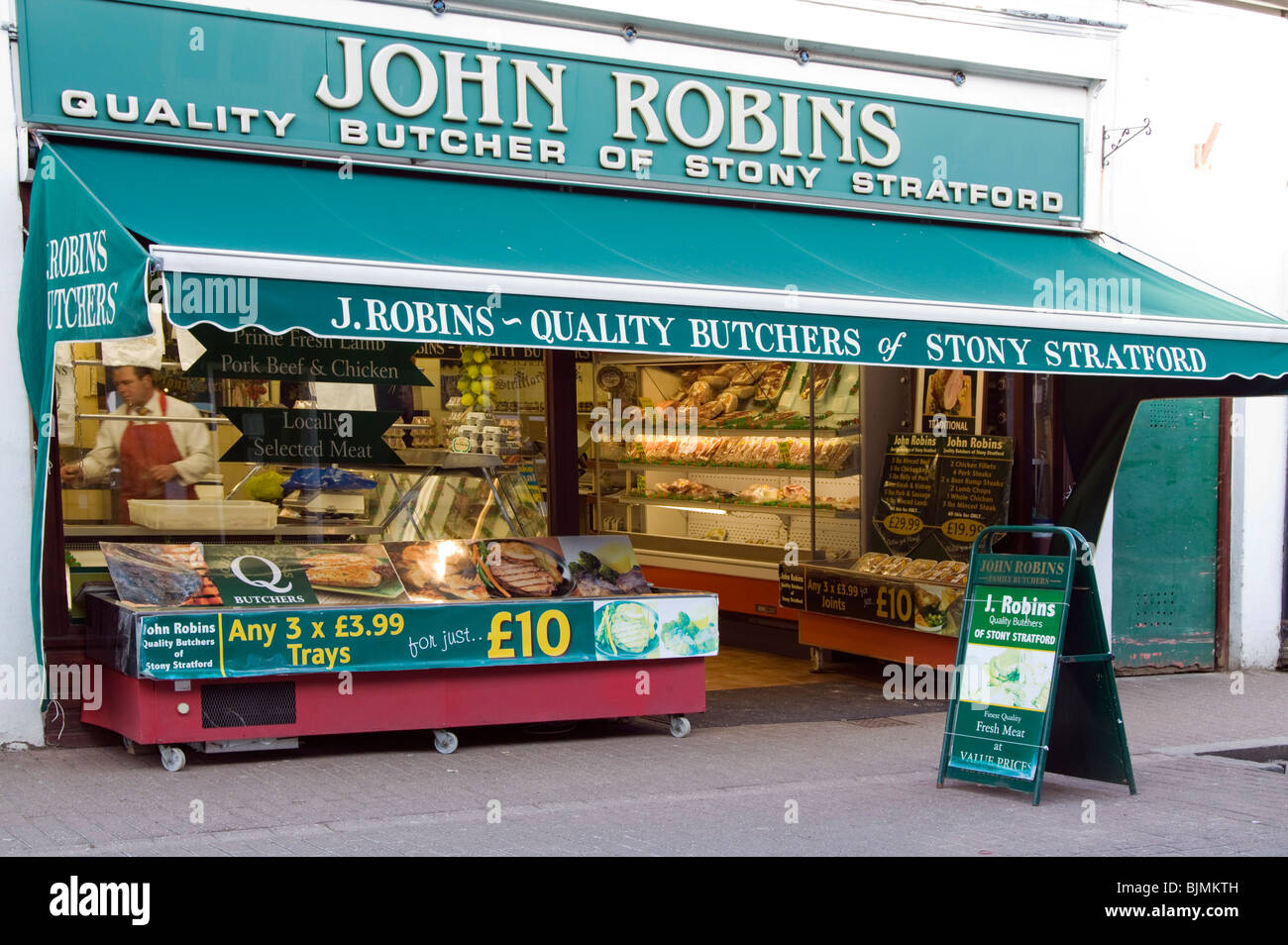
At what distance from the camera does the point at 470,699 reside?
791cm

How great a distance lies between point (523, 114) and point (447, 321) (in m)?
2.47

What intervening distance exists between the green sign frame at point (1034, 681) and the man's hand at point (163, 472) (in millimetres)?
4587

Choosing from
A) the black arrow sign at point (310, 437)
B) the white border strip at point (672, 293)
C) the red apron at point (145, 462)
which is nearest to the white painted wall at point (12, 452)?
the red apron at point (145, 462)

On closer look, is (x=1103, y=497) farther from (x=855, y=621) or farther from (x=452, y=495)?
(x=452, y=495)

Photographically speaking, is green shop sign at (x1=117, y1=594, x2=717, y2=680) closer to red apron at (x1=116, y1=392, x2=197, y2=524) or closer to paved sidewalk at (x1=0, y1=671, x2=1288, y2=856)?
paved sidewalk at (x1=0, y1=671, x2=1288, y2=856)

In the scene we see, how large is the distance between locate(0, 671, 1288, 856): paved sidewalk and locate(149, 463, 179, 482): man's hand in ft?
5.20

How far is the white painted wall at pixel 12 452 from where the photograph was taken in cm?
752

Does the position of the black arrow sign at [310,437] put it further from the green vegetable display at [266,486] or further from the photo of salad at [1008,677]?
the photo of salad at [1008,677]

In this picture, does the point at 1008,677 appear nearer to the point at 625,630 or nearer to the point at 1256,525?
the point at 625,630

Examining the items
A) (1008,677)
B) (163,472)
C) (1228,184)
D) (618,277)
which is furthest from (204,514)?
(1228,184)

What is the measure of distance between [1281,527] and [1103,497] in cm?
210

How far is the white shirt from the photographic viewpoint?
8117 mm

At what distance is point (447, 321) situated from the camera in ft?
22.1

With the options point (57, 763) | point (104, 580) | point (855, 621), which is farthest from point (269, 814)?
point (855, 621)
